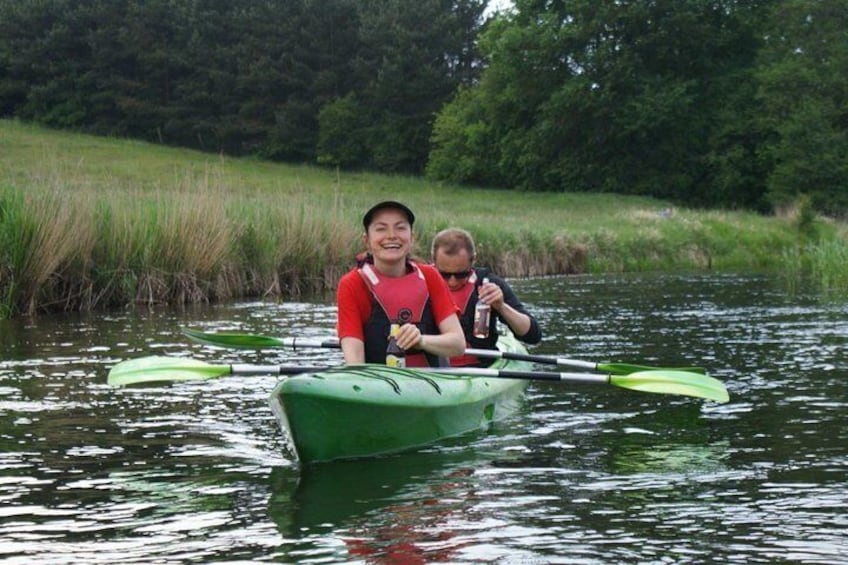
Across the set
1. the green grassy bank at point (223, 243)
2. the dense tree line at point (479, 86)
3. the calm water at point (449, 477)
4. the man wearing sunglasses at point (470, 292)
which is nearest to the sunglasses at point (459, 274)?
the man wearing sunglasses at point (470, 292)

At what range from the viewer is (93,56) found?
56.1 meters

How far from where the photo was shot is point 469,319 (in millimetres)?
8227

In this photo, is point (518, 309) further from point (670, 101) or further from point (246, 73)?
point (246, 73)

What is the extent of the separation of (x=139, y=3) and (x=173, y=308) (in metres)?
45.4

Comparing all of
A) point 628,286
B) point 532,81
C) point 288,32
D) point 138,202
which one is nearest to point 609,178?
point 532,81

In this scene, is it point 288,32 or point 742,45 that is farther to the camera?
point 288,32

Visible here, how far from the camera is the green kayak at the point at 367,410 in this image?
5664 millimetres

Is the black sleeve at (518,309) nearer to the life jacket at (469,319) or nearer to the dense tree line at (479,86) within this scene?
the life jacket at (469,319)

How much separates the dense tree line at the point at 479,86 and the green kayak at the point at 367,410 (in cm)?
3766

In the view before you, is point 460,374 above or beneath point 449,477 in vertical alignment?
above

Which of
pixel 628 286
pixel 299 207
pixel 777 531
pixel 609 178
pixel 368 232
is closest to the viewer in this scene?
pixel 777 531

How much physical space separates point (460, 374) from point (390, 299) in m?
0.67

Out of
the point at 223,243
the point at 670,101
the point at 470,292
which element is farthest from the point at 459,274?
the point at 670,101

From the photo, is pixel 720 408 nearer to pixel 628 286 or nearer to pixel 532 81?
pixel 628 286
